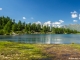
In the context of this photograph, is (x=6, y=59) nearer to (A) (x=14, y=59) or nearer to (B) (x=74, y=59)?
(A) (x=14, y=59)

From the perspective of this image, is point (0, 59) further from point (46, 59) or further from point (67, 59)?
point (67, 59)

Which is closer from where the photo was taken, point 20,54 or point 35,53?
point 20,54

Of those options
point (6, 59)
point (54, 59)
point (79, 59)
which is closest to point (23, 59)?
point (6, 59)

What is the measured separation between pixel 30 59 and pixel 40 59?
5.55 ft

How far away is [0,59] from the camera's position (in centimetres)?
2384

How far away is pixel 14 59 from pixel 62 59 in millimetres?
7872

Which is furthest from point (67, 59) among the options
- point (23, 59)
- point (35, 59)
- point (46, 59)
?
point (23, 59)

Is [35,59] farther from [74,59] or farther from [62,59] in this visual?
[74,59]

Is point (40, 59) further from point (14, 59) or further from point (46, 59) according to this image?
point (14, 59)

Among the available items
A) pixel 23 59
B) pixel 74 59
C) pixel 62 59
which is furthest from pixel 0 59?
pixel 74 59

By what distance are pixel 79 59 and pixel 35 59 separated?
291 inches

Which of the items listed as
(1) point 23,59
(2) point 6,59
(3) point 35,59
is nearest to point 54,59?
(3) point 35,59

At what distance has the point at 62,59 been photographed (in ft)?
81.4

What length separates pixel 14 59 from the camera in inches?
944
